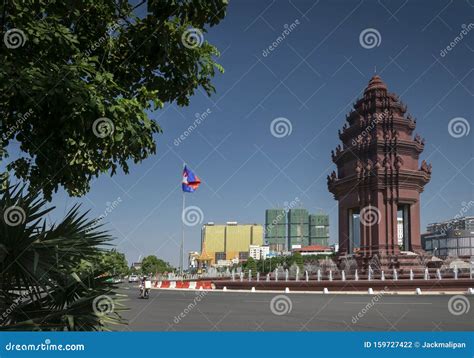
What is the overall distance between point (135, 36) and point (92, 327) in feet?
11.0

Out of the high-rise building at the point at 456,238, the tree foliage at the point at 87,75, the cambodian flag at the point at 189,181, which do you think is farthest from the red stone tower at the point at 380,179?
the high-rise building at the point at 456,238

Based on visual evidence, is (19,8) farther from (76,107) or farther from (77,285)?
(77,285)

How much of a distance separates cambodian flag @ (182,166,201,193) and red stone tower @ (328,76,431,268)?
12.4 m

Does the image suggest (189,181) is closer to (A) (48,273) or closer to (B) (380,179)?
(B) (380,179)

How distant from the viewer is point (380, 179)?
42.5 meters

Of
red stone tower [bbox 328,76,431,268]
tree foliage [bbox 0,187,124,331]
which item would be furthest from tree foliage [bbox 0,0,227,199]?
red stone tower [bbox 328,76,431,268]

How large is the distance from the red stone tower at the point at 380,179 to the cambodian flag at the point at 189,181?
1244 centimetres

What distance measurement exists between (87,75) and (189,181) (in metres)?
39.9

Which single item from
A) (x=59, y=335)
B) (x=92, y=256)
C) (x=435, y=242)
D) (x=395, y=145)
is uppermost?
(x=435, y=242)

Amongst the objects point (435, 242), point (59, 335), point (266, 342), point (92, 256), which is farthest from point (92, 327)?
point (435, 242)

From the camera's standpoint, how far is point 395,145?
4319 cm

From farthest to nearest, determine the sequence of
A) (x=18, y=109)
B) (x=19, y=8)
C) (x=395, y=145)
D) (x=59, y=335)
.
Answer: (x=395, y=145), (x=18, y=109), (x=19, y=8), (x=59, y=335)

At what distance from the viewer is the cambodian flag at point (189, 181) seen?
45156 mm

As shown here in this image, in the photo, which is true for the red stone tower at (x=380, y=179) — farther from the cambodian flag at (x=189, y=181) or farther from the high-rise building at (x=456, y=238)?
the high-rise building at (x=456, y=238)
